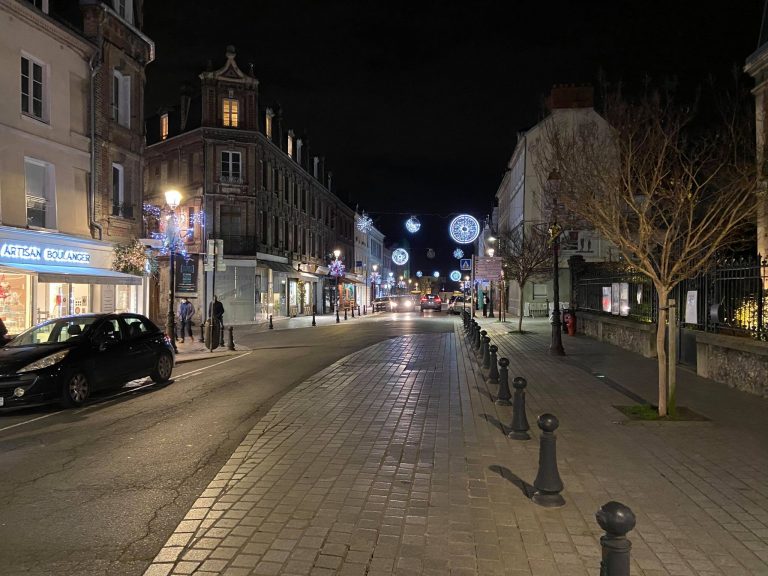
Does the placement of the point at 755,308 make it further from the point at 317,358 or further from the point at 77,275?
the point at 77,275

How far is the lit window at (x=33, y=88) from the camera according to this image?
57.3ft

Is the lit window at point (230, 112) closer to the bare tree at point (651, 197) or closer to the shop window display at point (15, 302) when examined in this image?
the shop window display at point (15, 302)

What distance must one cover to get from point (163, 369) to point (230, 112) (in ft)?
83.7

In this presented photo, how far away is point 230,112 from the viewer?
34.2 m

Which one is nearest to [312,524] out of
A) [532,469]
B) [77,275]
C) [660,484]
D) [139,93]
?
[532,469]

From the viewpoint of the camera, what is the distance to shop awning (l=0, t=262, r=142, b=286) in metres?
15.5

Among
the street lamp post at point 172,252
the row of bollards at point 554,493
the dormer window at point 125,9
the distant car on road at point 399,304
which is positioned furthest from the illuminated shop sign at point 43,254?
the distant car on road at point 399,304

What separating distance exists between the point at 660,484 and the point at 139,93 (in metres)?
23.2

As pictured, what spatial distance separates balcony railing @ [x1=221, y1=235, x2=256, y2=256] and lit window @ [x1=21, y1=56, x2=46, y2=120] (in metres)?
16.3

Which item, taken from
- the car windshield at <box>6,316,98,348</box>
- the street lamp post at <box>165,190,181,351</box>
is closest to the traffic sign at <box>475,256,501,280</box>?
the street lamp post at <box>165,190,181,351</box>

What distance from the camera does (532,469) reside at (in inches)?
239

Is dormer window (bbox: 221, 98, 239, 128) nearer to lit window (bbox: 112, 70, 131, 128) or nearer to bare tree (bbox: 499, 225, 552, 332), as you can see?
lit window (bbox: 112, 70, 131, 128)

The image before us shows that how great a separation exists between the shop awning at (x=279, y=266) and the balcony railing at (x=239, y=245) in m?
1.02

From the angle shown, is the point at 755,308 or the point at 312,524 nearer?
the point at 312,524
